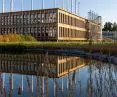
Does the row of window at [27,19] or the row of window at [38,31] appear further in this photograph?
the row of window at [27,19]

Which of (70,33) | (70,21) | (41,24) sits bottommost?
(70,33)

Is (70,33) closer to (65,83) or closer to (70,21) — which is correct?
(70,21)

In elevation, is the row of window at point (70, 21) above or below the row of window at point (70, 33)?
above

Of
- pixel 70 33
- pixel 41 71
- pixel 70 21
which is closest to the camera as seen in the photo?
pixel 41 71

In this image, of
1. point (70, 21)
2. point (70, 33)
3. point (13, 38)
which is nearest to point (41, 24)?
point (70, 33)

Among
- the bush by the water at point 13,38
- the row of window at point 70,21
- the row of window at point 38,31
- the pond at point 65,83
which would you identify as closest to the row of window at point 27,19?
the row of window at point 38,31

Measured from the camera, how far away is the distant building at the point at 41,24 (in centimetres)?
6397

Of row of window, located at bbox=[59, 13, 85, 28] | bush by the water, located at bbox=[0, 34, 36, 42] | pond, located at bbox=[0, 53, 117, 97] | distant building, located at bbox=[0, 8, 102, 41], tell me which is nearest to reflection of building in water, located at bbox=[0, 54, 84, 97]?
pond, located at bbox=[0, 53, 117, 97]

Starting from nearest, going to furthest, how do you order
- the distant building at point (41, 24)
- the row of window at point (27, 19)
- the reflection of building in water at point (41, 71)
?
the reflection of building in water at point (41, 71) < the distant building at point (41, 24) < the row of window at point (27, 19)

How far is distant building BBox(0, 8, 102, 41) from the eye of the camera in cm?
6397

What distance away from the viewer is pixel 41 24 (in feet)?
215

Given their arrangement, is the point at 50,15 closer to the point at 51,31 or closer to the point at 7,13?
the point at 51,31

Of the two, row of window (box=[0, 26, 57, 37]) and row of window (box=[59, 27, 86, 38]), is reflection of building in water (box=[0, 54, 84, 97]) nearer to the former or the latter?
row of window (box=[0, 26, 57, 37])

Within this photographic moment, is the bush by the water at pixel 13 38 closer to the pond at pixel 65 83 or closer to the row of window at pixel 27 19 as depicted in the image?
the row of window at pixel 27 19
